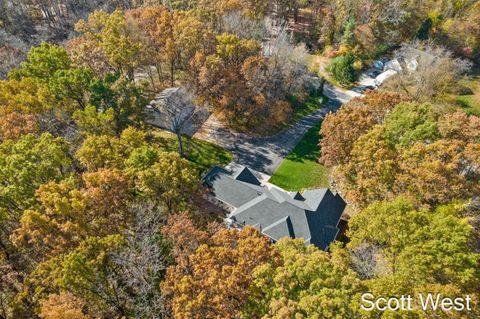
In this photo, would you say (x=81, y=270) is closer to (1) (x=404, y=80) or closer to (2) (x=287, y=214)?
(2) (x=287, y=214)

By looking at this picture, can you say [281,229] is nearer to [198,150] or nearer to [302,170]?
[302,170]

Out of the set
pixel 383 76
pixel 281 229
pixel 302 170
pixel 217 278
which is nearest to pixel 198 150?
pixel 302 170

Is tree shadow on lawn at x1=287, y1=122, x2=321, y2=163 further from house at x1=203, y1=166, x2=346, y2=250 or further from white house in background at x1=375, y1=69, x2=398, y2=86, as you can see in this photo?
white house in background at x1=375, y1=69, x2=398, y2=86

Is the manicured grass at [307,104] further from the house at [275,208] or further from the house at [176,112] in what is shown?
the house at [275,208]

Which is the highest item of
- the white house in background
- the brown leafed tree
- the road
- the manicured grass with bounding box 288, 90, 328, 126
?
the brown leafed tree

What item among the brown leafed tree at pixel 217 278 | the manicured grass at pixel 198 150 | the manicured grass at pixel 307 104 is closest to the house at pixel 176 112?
the manicured grass at pixel 198 150

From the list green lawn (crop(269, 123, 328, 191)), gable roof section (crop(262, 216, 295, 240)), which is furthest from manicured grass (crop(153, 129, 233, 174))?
gable roof section (crop(262, 216, 295, 240))
